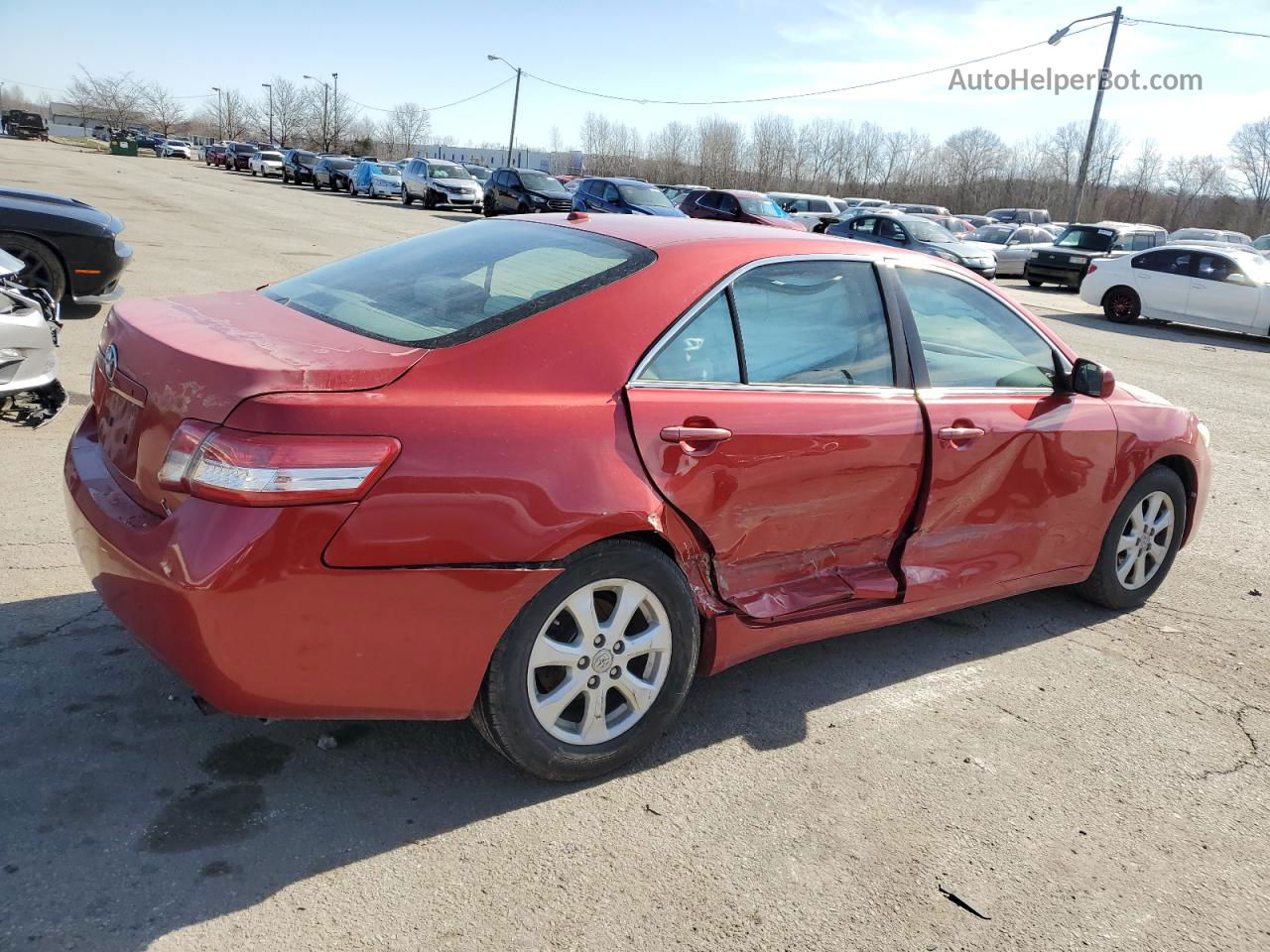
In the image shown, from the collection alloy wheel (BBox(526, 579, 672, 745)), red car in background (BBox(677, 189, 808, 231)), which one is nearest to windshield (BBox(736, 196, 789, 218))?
red car in background (BBox(677, 189, 808, 231))

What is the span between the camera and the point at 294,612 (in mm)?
2453

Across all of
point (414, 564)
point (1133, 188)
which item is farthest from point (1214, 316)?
point (1133, 188)

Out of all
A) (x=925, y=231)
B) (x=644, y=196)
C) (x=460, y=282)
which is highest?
(x=644, y=196)

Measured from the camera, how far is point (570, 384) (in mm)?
2834

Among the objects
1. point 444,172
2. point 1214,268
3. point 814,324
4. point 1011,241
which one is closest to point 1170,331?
point 1214,268

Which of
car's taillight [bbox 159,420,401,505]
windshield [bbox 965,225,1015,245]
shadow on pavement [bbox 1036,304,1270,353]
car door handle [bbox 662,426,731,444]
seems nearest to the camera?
car's taillight [bbox 159,420,401,505]

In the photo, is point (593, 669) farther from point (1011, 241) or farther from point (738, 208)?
point (1011, 241)

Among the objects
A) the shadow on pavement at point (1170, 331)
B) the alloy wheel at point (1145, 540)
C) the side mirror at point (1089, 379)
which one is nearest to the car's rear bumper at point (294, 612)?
the side mirror at point (1089, 379)

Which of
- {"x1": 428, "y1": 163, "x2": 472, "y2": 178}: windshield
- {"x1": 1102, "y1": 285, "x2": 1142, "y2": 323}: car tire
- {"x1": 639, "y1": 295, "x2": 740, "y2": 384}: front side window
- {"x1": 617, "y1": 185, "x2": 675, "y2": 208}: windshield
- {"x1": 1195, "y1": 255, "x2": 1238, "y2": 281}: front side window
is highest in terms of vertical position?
{"x1": 428, "y1": 163, "x2": 472, "y2": 178}: windshield

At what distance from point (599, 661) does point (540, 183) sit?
30.3m

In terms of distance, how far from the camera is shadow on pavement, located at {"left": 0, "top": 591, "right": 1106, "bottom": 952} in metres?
2.40

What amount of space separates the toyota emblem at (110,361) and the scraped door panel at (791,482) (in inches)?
61.2

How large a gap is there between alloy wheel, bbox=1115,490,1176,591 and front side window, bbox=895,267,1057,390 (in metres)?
0.94

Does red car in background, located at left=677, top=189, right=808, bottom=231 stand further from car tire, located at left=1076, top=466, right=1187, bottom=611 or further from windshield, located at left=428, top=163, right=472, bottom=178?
car tire, located at left=1076, top=466, right=1187, bottom=611
